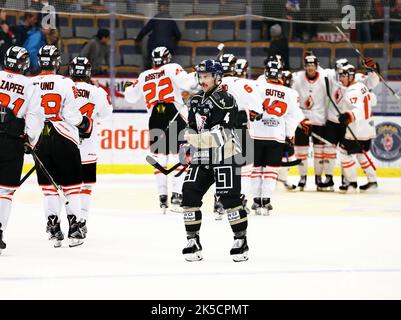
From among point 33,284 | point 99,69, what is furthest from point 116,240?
point 99,69

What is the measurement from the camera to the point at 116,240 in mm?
8008

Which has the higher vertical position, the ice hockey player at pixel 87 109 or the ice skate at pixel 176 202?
the ice hockey player at pixel 87 109

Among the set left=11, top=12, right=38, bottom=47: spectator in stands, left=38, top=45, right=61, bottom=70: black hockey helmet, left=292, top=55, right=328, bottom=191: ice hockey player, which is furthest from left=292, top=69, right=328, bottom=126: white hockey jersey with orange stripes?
left=38, top=45, right=61, bottom=70: black hockey helmet

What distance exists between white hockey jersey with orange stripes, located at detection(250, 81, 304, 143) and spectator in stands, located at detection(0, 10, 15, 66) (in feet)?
15.1

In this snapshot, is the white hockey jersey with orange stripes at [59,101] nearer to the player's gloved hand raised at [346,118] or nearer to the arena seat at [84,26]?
the player's gloved hand raised at [346,118]

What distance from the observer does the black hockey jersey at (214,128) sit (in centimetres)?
679

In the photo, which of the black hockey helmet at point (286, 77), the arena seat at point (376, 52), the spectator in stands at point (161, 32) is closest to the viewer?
the black hockey helmet at point (286, 77)

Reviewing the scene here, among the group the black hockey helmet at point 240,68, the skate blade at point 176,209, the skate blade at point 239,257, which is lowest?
the skate blade at point 176,209

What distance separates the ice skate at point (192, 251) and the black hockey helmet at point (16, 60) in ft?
5.22

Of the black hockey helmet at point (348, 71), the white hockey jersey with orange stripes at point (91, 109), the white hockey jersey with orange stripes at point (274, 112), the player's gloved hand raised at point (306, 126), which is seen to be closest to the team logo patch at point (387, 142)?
the black hockey helmet at point (348, 71)

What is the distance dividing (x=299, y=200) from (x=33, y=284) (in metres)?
5.31

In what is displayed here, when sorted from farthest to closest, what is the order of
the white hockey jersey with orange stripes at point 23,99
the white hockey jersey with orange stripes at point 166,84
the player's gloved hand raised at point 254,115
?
the white hockey jersey with orange stripes at point 166,84
the player's gloved hand raised at point 254,115
the white hockey jersey with orange stripes at point 23,99

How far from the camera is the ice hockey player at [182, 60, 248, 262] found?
6805mm

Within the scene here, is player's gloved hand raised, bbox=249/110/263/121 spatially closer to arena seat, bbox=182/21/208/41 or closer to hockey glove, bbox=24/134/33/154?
hockey glove, bbox=24/134/33/154
